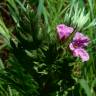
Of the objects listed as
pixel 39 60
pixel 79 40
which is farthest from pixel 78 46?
pixel 39 60

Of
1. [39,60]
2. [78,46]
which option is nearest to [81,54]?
[78,46]

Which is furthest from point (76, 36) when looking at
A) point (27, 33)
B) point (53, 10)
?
point (53, 10)

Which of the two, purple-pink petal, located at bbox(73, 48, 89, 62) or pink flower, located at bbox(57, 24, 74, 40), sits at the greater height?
pink flower, located at bbox(57, 24, 74, 40)

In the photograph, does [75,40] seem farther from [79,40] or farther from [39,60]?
[39,60]

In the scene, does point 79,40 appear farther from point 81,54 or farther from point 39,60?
point 39,60

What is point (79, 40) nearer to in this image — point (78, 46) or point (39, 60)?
point (78, 46)

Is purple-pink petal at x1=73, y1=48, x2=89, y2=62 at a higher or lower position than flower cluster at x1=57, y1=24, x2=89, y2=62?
lower

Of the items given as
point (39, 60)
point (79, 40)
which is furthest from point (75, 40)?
point (39, 60)

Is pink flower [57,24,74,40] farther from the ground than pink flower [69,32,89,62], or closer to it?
farther from the ground
